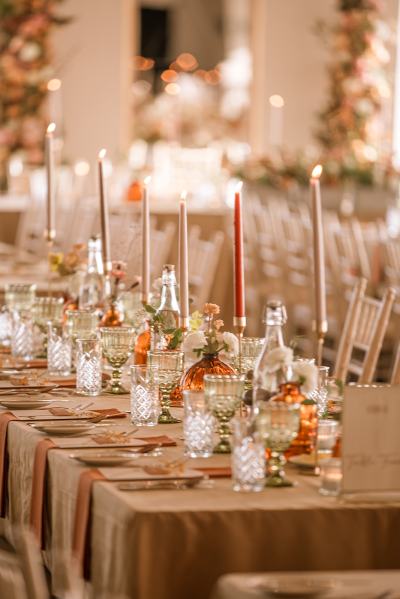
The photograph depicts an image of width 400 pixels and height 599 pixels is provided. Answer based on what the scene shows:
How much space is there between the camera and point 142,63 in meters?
13.9

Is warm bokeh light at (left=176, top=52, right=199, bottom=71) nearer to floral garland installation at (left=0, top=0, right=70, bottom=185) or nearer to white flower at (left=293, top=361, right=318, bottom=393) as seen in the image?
floral garland installation at (left=0, top=0, right=70, bottom=185)

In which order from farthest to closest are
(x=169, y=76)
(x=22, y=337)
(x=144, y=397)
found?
(x=169, y=76) < (x=22, y=337) < (x=144, y=397)

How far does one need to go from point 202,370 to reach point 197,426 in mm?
403

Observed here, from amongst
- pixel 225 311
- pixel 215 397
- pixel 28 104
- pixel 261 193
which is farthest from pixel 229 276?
pixel 215 397

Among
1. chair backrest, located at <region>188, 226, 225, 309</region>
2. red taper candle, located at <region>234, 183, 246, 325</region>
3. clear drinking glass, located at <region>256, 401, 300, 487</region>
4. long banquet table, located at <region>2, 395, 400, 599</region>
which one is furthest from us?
chair backrest, located at <region>188, 226, 225, 309</region>

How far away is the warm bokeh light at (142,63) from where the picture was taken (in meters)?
13.9

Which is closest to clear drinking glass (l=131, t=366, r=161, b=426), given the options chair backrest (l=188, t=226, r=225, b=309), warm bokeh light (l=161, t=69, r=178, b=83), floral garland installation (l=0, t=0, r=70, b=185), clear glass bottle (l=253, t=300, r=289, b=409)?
clear glass bottle (l=253, t=300, r=289, b=409)

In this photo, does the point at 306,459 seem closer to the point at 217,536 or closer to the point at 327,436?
the point at 327,436

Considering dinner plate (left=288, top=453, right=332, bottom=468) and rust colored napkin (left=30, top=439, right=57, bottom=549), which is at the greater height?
dinner plate (left=288, top=453, right=332, bottom=468)

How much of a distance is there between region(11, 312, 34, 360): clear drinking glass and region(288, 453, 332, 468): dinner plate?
142 centimetres

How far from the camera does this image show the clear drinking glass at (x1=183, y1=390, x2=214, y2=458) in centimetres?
238

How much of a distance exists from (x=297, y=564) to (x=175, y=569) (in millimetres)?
205

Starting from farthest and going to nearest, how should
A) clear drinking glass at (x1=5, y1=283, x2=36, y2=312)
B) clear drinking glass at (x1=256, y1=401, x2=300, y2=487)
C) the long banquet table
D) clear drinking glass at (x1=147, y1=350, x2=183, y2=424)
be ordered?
clear drinking glass at (x1=5, y1=283, x2=36, y2=312), clear drinking glass at (x1=147, y1=350, x2=183, y2=424), clear drinking glass at (x1=256, y1=401, x2=300, y2=487), the long banquet table

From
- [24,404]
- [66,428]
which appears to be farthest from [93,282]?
[66,428]
